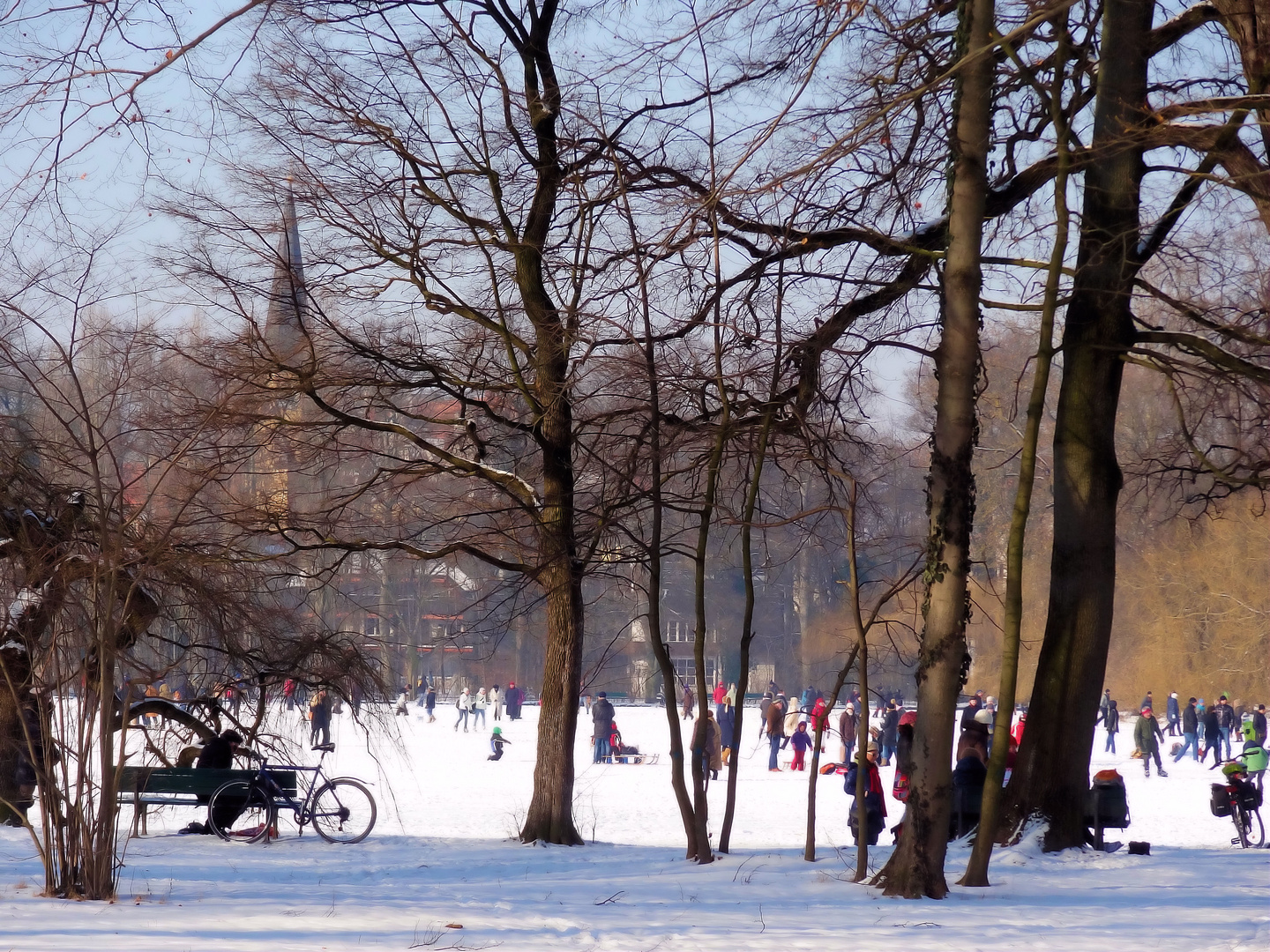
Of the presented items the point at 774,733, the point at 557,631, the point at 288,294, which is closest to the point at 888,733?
the point at 774,733

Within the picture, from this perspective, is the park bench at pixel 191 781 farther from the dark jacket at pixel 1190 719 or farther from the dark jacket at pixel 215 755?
the dark jacket at pixel 1190 719

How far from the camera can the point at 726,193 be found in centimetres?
836

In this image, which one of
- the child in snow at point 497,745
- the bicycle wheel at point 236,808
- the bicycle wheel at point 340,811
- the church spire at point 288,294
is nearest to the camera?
the church spire at point 288,294

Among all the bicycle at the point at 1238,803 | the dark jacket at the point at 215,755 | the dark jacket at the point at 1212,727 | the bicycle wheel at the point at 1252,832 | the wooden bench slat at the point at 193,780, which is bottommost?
the bicycle wheel at the point at 1252,832

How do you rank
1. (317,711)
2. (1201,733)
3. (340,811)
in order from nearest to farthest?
(340,811), (317,711), (1201,733)

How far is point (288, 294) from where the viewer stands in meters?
12.7

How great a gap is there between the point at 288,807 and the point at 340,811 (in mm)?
545

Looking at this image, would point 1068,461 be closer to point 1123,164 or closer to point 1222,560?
point 1123,164

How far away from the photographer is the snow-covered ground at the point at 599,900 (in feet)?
23.1

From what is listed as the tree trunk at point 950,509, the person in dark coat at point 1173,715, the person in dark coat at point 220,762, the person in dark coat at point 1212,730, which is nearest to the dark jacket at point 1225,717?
the person in dark coat at point 1212,730

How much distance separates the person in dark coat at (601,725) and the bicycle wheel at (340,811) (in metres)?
15.6

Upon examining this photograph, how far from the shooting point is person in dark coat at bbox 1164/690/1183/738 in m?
36.0

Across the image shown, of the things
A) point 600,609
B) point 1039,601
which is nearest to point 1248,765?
point 1039,601

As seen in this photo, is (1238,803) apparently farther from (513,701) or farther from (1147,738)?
(513,701)
